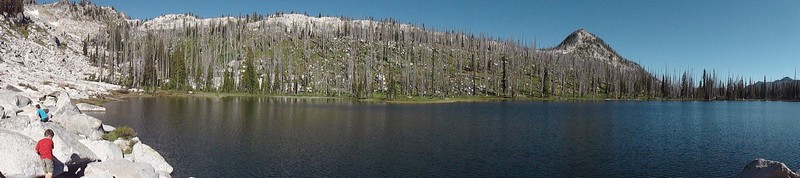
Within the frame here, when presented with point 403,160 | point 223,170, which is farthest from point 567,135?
point 223,170

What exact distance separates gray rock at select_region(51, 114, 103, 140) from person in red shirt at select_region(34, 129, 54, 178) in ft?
59.6

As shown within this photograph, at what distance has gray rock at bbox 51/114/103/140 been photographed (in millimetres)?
35344

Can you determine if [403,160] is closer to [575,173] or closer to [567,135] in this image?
[575,173]

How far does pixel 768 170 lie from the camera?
2070 centimetres

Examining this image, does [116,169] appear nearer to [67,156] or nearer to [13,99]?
[67,156]

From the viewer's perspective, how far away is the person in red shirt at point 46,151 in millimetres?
18328

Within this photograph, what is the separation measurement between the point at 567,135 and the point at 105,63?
188 metres

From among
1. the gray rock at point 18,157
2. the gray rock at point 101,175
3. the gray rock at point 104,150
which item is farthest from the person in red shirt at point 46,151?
the gray rock at point 104,150

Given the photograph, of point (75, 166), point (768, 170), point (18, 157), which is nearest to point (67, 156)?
point (75, 166)

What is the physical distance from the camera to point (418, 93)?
171500mm

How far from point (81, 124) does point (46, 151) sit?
20786mm

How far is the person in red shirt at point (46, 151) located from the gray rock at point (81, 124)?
716 inches

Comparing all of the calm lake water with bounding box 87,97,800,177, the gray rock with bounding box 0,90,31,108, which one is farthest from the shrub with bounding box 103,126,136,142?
the gray rock with bounding box 0,90,31,108

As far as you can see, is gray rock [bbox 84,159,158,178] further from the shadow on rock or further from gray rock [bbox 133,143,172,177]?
gray rock [bbox 133,143,172,177]
